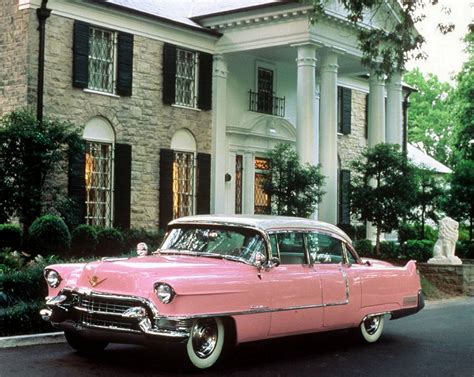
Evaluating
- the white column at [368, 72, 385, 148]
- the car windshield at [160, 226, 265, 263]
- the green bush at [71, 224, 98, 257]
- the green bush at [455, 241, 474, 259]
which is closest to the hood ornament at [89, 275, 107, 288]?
the car windshield at [160, 226, 265, 263]

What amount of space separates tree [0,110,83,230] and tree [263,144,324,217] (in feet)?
21.0

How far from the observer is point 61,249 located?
18.6 meters

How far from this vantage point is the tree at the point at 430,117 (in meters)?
68.2

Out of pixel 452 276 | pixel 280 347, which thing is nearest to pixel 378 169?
pixel 452 276

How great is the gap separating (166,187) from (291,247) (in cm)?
1494

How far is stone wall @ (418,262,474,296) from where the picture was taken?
20.7 metres

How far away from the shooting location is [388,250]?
88.9ft

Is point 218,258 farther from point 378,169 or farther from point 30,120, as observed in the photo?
point 378,169

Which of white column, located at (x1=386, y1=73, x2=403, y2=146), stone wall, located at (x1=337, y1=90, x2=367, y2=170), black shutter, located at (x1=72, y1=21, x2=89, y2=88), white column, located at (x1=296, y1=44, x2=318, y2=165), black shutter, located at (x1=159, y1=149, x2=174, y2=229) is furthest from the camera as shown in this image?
stone wall, located at (x1=337, y1=90, x2=367, y2=170)

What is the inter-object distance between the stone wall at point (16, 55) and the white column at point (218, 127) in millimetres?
7021

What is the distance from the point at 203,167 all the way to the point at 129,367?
17.5m

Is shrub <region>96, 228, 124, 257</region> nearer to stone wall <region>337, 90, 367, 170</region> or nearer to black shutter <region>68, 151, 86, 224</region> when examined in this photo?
black shutter <region>68, 151, 86, 224</region>

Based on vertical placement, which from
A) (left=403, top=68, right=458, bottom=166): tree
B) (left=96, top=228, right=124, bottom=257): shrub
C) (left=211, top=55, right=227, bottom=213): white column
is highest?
(left=403, top=68, right=458, bottom=166): tree

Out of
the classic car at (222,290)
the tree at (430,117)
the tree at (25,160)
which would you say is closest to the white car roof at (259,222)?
the classic car at (222,290)
